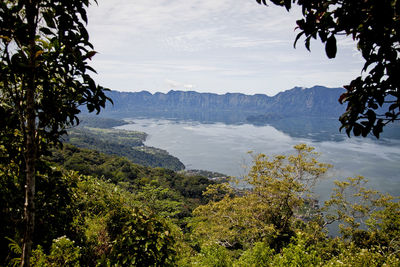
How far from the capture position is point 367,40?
147 cm

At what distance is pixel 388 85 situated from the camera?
1.46 meters

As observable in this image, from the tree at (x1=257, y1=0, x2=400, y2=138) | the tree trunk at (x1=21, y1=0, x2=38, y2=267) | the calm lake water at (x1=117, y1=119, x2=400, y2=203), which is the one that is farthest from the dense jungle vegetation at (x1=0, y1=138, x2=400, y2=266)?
the calm lake water at (x1=117, y1=119, x2=400, y2=203)

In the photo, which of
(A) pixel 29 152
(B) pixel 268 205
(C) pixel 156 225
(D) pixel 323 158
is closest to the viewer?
(A) pixel 29 152

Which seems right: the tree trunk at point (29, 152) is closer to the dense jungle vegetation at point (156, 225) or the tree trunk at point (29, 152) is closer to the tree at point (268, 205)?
the dense jungle vegetation at point (156, 225)

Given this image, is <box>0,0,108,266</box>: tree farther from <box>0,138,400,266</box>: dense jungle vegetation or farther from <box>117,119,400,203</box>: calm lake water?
<box>117,119,400,203</box>: calm lake water

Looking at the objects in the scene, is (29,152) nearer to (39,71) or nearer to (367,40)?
(39,71)

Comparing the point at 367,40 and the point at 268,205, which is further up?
the point at 367,40

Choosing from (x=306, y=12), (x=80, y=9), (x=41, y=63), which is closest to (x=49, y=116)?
(x=41, y=63)

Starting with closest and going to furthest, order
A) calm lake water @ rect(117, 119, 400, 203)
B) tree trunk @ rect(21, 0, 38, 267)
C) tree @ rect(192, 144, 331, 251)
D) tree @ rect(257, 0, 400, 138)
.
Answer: tree @ rect(257, 0, 400, 138) < tree trunk @ rect(21, 0, 38, 267) < tree @ rect(192, 144, 331, 251) < calm lake water @ rect(117, 119, 400, 203)

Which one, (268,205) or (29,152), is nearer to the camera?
(29,152)

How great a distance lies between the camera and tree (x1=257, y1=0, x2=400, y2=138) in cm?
138

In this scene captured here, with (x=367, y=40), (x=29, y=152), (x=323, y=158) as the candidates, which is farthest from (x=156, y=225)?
(x=323, y=158)

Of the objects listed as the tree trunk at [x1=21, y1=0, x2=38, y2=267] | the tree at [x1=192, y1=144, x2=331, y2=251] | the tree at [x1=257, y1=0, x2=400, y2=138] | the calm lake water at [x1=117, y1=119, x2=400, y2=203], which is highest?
the tree at [x1=257, y1=0, x2=400, y2=138]

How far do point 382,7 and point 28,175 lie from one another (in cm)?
269
